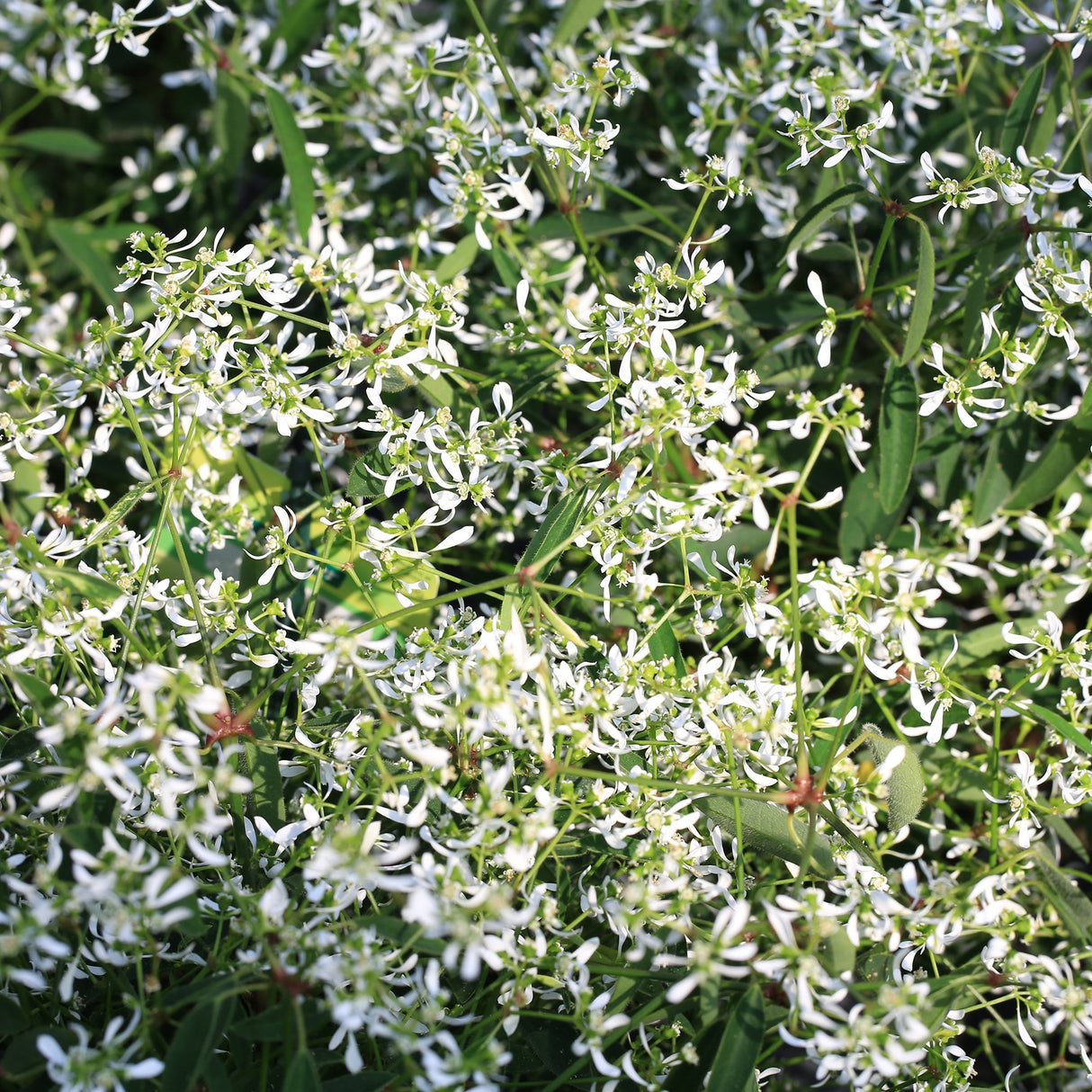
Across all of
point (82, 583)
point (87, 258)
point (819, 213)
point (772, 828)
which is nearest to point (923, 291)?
point (819, 213)

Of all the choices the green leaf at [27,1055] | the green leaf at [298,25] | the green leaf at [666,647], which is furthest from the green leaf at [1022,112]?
the green leaf at [27,1055]

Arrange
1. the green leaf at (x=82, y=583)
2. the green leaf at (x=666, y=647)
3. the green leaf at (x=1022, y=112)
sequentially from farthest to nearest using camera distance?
the green leaf at (x=1022, y=112), the green leaf at (x=666, y=647), the green leaf at (x=82, y=583)

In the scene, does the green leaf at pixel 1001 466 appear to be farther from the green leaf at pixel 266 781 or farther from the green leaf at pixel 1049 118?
the green leaf at pixel 266 781

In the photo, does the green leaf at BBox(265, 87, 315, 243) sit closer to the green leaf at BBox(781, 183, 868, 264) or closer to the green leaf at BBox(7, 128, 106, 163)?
the green leaf at BBox(7, 128, 106, 163)

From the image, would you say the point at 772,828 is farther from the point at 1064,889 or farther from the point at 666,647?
the point at 1064,889

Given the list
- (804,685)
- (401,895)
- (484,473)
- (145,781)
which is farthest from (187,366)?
(804,685)

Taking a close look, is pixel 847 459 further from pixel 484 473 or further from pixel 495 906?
pixel 495 906
